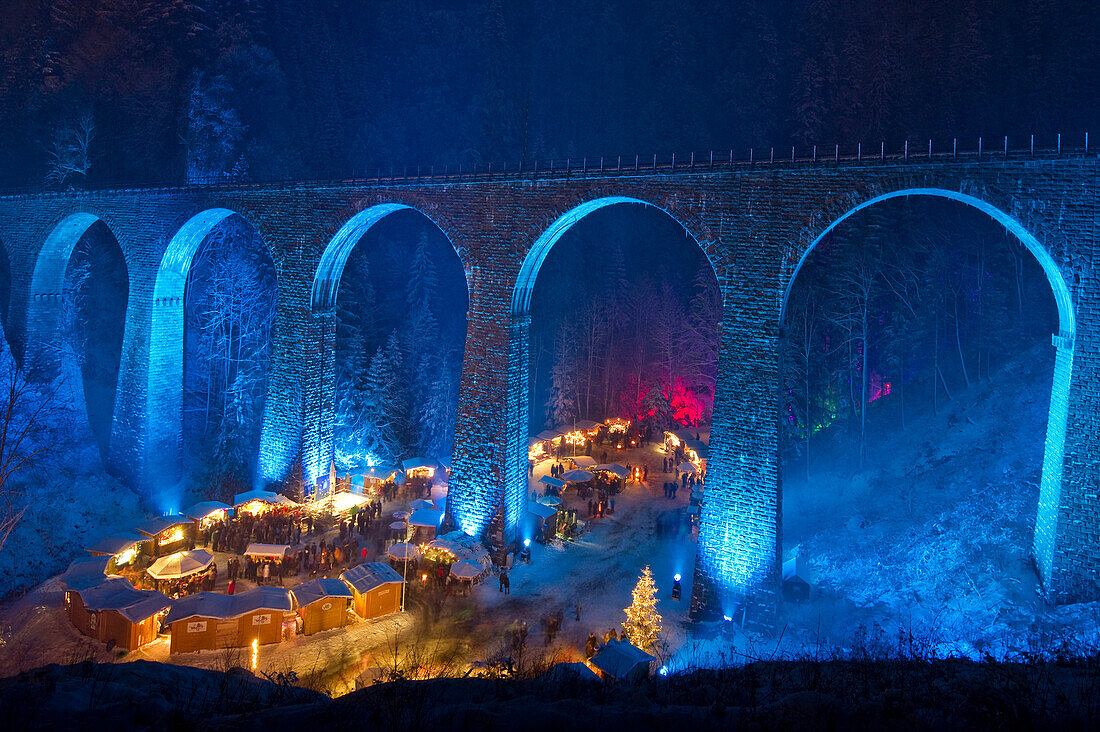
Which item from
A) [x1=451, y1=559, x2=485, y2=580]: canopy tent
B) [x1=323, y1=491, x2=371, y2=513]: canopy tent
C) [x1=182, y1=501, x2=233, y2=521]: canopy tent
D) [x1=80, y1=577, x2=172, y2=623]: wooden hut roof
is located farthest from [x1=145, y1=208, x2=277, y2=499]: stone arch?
[x1=451, y1=559, x2=485, y2=580]: canopy tent

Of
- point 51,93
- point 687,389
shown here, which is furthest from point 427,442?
point 51,93

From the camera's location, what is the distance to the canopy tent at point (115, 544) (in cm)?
1736

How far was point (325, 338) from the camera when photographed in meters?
22.9

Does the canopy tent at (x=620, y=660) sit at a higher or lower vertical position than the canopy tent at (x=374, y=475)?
lower

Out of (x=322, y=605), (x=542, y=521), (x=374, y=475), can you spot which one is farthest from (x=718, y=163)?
(x=374, y=475)

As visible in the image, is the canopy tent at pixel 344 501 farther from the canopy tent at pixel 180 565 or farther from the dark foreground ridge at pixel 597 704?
the dark foreground ridge at pixel 597 704

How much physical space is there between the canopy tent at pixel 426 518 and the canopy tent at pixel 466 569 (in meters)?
2.70

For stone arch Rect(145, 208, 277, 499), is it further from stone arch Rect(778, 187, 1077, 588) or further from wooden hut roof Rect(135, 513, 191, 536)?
stone arch Rect(778, 187, 1077, 588)

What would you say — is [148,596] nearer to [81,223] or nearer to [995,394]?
[81,223]

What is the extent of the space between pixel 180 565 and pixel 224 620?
3.96 m

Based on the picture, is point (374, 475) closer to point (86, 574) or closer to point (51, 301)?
point (86, 574)

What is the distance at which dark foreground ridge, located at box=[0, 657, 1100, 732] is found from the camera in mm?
5031

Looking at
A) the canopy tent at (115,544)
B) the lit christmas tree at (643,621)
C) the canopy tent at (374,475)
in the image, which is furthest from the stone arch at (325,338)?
the lit christmas tree at (643,621)

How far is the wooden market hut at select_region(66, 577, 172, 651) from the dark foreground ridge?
317 inches
